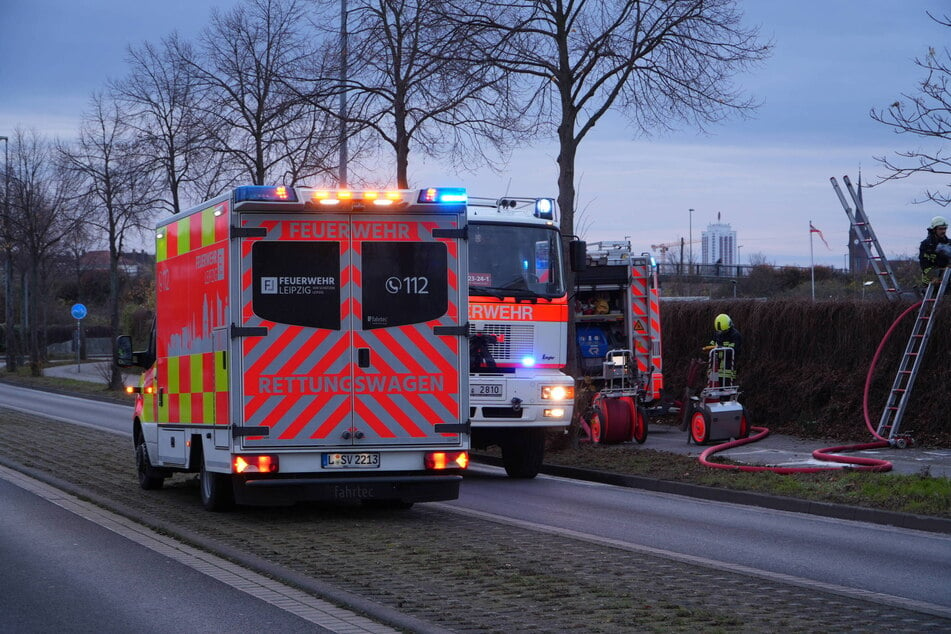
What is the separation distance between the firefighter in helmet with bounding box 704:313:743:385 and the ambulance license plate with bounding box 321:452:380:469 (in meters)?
9.54

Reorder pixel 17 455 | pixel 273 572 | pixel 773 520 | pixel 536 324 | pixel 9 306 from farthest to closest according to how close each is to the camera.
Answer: pixel 9 306
pixel 17 455
pixel 536 324
pixel 773 520
pixel 273 572

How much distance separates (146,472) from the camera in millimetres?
14961

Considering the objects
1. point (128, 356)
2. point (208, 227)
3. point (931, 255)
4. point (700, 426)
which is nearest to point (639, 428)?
point (700, 426)

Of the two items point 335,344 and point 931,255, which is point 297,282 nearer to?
point 335,344

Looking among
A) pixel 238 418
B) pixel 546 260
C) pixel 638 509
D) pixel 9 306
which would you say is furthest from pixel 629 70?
pixel 9 306

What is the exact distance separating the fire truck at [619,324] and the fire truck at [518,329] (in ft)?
11.9

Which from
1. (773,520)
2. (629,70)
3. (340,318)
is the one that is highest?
(629,70)

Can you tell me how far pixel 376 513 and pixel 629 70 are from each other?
10166 mm

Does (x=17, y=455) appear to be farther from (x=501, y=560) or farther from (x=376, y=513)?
(x=501, y=560)

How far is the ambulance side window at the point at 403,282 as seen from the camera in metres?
11.8

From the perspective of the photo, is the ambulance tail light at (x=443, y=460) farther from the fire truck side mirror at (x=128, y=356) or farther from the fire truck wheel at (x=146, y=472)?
the fire truck side mirror at (x=128, y=356)

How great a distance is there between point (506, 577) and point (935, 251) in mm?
12542

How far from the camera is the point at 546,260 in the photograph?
16859 mm

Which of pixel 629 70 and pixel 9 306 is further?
pixel 9 306
